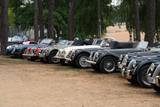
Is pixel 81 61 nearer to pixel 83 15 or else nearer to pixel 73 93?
pixel 73 93

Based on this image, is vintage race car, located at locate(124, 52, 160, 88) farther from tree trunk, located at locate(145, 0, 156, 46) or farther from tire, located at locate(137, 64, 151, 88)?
tree trunk, located at locate(145, 0, 156, 46)

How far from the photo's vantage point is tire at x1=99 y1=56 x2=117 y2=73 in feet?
55.4

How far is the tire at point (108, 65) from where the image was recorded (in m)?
16.9

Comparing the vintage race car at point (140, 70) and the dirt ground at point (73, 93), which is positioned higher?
the vintage race car at point (140, 70)

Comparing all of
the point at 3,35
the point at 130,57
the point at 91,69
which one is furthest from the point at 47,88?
the point at 3,35

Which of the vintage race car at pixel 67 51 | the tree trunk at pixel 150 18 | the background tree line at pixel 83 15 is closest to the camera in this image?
the vintage race car at pixel 67 51

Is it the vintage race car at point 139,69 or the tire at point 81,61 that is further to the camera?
the tire at point 81,61

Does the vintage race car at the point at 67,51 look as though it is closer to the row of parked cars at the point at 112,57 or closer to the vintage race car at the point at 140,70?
the row of parked cars at the point at 112,57

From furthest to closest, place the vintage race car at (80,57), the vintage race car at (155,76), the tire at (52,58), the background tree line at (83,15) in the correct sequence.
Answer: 1. the background tree line at (83,15)
2. the tire at (52,58)
3. the vintage race car at (80,57)
4. the vintage race car at (155,76)

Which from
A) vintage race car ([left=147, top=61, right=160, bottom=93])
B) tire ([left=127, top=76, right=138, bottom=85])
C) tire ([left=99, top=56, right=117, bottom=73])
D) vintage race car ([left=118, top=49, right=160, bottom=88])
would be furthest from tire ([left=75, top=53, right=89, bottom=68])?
vintage race car ([left=147, top=61, right=160, bottom=93])

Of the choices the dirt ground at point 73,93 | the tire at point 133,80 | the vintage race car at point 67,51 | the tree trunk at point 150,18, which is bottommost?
the dirt ground at point 73,93

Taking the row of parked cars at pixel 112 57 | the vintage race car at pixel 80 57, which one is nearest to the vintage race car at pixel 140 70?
the row of parked cars at pixel 112 57

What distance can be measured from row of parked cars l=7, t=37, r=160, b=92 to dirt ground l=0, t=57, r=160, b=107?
0.49 metres

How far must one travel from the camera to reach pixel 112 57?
16953mm
